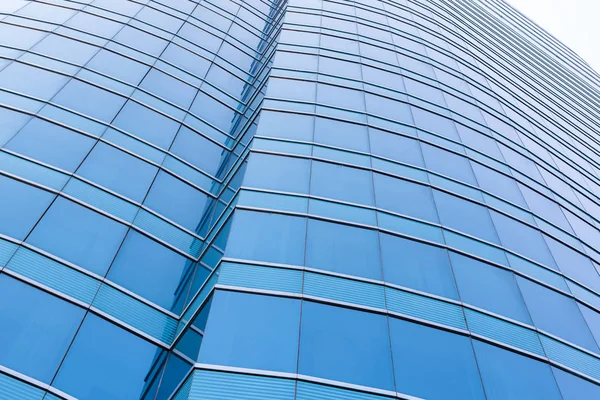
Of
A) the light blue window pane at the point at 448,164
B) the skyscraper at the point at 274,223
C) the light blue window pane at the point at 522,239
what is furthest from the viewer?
the light blue window pane at the point at 448,164

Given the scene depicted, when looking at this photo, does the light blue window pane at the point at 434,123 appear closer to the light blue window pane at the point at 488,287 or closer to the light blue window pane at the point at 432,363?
the light blue window pane at the point at 488,287

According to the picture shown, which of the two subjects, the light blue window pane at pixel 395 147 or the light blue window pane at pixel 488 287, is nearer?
the light blue window pane at pixel 488 287

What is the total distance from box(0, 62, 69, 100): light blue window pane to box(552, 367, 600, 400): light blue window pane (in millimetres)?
17206

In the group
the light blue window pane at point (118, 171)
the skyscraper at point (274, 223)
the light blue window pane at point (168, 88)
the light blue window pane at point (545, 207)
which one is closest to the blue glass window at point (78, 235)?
the skyscraper at point (274, 223)

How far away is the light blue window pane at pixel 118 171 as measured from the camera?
46.8ft

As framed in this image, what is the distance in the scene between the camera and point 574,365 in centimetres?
1227

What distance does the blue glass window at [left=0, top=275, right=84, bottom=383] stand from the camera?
970cm

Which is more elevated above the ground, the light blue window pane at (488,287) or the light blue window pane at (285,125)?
the light blue window pane at (488,287)

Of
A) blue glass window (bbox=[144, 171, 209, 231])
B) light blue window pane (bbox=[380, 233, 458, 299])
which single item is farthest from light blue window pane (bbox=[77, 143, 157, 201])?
light blue window pane (bbox=[380, 233, 458, 299])

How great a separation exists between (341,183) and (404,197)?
2.07m

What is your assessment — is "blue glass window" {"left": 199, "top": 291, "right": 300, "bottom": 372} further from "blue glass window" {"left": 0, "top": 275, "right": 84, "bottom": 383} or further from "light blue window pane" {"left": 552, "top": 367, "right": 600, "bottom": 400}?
"light blue window pane" {"left": 552, "top": 367, "right": 600, "bottom": 400}

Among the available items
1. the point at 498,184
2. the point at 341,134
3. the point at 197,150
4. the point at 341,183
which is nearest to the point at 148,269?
the point at 197,150

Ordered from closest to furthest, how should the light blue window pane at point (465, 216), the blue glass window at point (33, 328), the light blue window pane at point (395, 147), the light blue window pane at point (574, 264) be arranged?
the blue glass window at point (33, 328) < the light blue window pane at point (465, 216) < the light blue window pane at point (574, 264) < the light blue window pane at point (395, 147)

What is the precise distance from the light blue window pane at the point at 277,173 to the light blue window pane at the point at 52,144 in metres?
5.13
